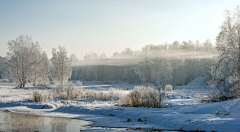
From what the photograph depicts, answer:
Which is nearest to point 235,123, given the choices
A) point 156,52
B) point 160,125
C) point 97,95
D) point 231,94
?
point 160,125

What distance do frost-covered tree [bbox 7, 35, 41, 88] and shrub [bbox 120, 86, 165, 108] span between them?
28.2 meters

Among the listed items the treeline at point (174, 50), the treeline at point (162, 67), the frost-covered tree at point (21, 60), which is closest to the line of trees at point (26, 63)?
the frost-covered tree at point (21, 60)

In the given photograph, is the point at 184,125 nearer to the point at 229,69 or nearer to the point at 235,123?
the point at 235,123

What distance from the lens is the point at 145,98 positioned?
15.1 m

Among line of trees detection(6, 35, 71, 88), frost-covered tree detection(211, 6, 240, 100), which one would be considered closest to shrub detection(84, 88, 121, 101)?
frost-covered tree detection(211, 6, 240, 100)

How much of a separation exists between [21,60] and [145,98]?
30.9m

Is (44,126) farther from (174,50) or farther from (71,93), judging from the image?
(174,50)

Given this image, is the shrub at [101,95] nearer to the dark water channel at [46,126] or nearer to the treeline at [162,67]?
the dark water channel at [46,126]

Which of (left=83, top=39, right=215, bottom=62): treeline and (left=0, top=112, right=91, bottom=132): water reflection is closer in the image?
(left=0, top=112, right=91, bottom=132): water reflection

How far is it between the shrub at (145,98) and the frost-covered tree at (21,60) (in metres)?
28.2

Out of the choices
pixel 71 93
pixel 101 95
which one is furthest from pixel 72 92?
pixel 101 95

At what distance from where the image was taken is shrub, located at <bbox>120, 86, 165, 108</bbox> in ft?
48.7

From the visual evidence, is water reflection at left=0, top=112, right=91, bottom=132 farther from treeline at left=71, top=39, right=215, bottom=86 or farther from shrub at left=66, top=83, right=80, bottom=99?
treeline at left=71, top=39, right=215, bottom=86

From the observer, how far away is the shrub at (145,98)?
14852 millimetres
